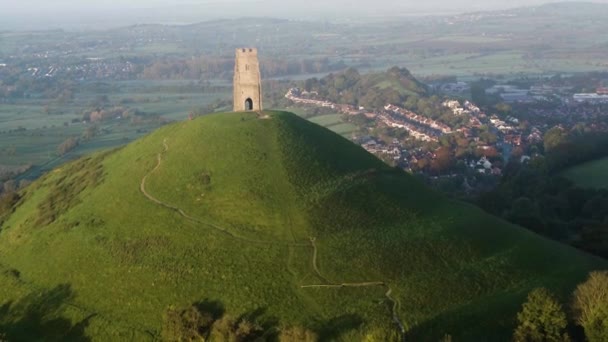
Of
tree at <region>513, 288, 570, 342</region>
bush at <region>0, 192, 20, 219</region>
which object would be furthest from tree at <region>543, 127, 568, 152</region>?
bush at <region>0, 192, 20, 219</region>

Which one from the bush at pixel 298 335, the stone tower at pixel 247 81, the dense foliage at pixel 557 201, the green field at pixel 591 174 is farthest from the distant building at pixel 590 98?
the bush at pixel 298 335

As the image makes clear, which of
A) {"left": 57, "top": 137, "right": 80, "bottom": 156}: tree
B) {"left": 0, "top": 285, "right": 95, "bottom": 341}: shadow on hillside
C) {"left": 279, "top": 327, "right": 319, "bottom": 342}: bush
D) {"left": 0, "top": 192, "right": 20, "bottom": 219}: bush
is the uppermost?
{"left": 279, "top": 327, "right": 319, "bottom": 342}: bush

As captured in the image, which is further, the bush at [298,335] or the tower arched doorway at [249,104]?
the tower arched doorway at [249,104]

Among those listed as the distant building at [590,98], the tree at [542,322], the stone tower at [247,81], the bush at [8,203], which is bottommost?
the distant building at [590,98]

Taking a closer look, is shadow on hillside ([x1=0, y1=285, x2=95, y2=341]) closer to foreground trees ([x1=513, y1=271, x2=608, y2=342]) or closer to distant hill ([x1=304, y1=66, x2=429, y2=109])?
foreground trees ([x1=513, y1=271, x2=608, y2=342])

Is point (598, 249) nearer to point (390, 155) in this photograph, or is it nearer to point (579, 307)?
point (579, 307)

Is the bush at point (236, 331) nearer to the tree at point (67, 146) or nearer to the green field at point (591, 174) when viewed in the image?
the green field at point (591, 174)
